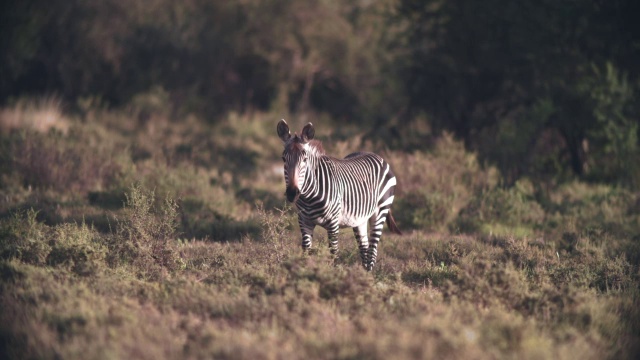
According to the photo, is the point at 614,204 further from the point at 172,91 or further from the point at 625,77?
the point at 172,91

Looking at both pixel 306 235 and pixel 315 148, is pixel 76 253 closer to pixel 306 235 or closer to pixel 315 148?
pixel 306 235

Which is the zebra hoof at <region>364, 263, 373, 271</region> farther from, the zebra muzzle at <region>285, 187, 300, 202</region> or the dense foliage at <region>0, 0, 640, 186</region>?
the dense foliage at <region>0, 0, 640, 186</region>

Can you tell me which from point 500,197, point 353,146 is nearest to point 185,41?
Result: point 353,146

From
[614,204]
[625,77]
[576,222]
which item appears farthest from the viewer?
[625,77]

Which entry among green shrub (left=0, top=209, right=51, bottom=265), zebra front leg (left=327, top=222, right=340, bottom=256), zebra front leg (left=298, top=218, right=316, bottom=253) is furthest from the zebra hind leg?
green shrub (left=0, top=209, right=51, bottom=265)

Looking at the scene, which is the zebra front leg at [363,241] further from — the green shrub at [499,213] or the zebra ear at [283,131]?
the green shrub at [499,213]

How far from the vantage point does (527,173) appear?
16.5m

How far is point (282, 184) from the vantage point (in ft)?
51.2

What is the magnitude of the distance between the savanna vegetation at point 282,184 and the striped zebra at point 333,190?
1.23 ft

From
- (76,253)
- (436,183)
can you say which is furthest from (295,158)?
(436,183)

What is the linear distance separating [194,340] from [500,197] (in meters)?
8.29

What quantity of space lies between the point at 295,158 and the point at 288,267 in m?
1.24

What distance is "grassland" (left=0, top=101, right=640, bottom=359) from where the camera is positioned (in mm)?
6070

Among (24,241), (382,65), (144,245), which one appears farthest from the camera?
(382,65)
